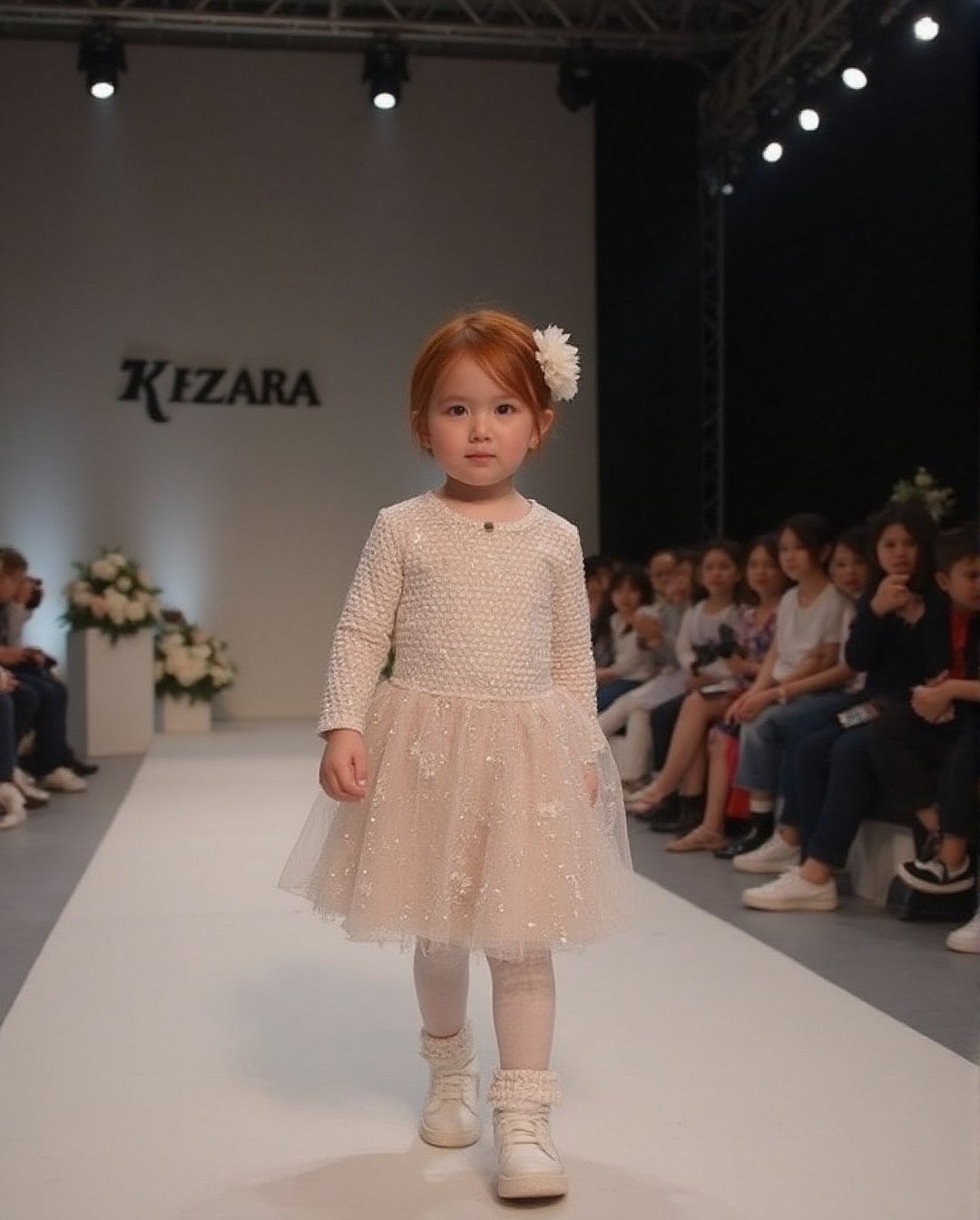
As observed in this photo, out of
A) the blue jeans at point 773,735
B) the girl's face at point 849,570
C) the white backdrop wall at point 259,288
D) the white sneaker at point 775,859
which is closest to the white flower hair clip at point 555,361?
the blue jeans at point 773,735

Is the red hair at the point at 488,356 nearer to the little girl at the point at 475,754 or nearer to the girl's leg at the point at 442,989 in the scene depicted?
the little girl at the point at 475,754

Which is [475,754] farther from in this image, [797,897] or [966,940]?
[797,897]

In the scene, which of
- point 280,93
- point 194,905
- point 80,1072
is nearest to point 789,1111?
point 80,1072

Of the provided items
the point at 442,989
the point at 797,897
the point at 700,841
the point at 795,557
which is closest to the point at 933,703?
the point at 797,897

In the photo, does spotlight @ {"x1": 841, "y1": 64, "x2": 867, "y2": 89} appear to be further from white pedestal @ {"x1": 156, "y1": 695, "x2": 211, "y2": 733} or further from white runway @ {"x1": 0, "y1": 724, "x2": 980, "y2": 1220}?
white pedestal @ {"x1": 156, "y1": 695, "x2": 211, "y2": 733}

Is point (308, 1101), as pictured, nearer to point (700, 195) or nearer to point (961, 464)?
point (961, 464)

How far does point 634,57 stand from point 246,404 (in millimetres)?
3023

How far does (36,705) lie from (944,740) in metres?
3.79

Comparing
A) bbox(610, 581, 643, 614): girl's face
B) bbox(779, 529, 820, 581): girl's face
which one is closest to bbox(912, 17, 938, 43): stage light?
bbox(610, 581, 643, 614): girl's face

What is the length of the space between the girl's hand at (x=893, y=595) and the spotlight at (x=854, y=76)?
11.9ft

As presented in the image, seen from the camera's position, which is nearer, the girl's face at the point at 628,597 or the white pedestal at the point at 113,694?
the girl's face at the point at 628,597

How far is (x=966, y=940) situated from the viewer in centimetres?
361

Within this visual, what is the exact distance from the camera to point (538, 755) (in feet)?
7.22

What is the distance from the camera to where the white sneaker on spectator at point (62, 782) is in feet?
22.0
